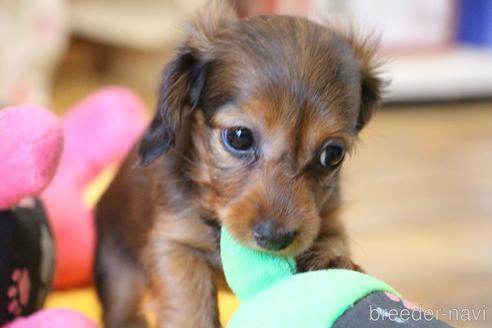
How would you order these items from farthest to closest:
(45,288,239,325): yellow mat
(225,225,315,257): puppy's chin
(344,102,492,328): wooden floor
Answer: (344,102,492,328): wooden floor → (45,288,239,325): yellow mat → (225,225,315,257): puppy's chin

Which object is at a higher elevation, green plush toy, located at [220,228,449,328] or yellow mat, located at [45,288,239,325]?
green plush toy, located at [220,228,449,328]

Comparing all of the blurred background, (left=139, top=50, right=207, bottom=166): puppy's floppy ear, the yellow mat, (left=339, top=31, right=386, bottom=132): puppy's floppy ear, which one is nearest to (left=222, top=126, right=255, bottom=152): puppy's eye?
(left=139, top=50, right=207, bottom=166): puppy's floppy ear

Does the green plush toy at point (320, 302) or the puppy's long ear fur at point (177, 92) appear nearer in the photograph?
the green plush toy at point (320, 302)

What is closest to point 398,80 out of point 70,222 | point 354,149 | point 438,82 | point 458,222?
point 438,82

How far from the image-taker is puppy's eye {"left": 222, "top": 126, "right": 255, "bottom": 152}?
1.40m

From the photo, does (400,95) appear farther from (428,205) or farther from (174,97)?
(174,97)

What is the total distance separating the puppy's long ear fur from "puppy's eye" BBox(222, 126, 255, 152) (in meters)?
0.12

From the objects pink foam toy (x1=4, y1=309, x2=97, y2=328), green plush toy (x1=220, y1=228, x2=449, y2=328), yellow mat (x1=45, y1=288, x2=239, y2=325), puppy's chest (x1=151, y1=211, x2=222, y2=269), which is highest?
green plush toy (x1=220, y1=228, x2=449, y2=328)

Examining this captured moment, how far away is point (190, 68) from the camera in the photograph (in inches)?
59.8

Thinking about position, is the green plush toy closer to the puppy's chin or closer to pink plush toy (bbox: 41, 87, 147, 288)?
the puppy's chin

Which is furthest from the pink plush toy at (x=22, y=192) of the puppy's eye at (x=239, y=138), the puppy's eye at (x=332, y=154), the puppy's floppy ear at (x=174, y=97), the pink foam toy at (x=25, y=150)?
the puppy's eye at (x=332, y=154)

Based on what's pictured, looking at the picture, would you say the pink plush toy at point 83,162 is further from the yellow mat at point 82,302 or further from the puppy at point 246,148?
the puppy at point 246,148

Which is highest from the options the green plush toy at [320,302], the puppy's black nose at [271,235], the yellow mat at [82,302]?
the puppy's black nose at [271,235]

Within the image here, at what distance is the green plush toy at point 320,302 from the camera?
3.82 ft
